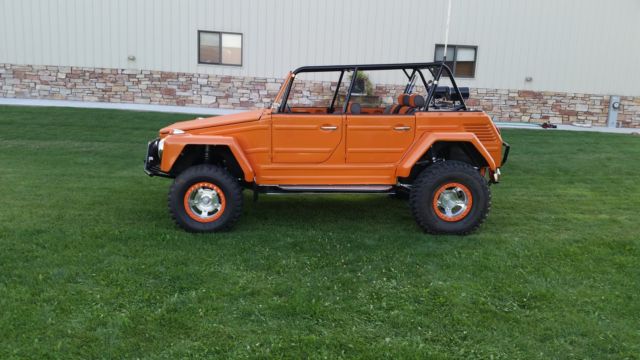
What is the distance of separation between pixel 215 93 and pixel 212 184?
1107cm

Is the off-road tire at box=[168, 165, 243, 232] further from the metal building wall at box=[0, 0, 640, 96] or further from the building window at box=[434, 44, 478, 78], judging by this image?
the building window at box=[434, 44, 478, 78]

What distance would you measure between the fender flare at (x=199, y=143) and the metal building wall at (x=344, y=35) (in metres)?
10.8

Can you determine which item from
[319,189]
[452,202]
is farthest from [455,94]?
[319,189]

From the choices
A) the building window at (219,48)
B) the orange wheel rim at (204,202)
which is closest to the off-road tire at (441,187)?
the orange wheel rim at (204,202)

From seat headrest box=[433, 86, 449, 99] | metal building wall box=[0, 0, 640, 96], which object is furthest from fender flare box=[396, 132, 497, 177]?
metal building wall box=[0, 0, 640, 96]

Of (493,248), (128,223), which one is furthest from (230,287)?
(493,248)

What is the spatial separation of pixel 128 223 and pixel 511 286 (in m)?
3.97

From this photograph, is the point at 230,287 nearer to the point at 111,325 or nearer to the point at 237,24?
the point at 111,325

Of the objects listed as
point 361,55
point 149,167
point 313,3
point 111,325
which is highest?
point 313,3

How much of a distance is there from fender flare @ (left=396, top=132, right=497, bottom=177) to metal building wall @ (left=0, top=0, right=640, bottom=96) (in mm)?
10706

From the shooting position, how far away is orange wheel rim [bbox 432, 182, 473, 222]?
19.2ft

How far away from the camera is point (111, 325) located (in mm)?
3727

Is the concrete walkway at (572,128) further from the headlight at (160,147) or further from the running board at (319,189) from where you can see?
the headlight at (160,147)

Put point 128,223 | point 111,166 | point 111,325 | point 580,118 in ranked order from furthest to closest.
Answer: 1. point 580,118
2. point 111,166
3. point 128,223
4. point 111,325
